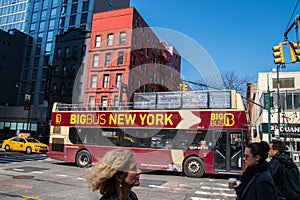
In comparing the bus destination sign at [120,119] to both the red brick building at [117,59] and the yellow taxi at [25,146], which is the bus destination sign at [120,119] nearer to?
the yellow taxi at [25,146]

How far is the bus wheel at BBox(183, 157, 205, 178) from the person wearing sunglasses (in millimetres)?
A: 9786

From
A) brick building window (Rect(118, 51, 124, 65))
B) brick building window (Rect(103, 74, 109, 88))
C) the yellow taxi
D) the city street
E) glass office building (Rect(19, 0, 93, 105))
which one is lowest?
the city street

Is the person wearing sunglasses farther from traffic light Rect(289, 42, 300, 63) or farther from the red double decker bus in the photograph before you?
the red double decker bus

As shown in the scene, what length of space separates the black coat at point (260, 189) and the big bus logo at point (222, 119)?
390 inches

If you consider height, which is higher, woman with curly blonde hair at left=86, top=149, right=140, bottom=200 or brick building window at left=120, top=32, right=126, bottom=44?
brick building window at left=120, top=32, right=126, bottom=44

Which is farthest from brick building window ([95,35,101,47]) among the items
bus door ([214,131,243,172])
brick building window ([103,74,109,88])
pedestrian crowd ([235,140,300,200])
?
pedestrian crowd ([235,140,300,200])

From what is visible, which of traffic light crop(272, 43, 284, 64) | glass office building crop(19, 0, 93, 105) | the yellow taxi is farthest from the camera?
glass office building crop(19, 0, 93, 105)

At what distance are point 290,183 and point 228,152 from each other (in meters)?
8.62

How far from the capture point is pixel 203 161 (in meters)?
12.8

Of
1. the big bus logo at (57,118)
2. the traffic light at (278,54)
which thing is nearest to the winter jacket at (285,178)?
the traffic light at (278,54)

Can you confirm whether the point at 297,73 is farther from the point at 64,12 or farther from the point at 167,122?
the point at 64,12

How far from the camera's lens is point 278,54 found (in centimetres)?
1105

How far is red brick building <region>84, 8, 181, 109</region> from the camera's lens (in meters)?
34.1

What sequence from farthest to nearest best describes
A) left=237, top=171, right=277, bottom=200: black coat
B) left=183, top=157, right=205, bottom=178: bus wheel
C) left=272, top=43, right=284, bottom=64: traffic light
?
left=183, top=157, right=205, bottom=178: bus wheel < left=272, top=43, right=284, bottom=64: traffic light < left=237, top=171, right=277, bottom=200: black coat
